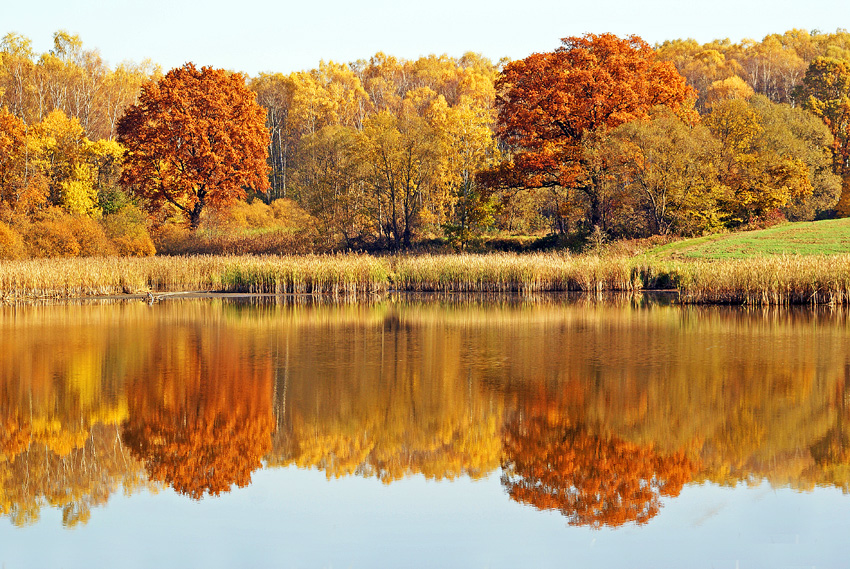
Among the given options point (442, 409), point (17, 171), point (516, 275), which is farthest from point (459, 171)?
point (442, 409)

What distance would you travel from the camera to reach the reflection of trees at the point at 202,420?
9203 millimetres

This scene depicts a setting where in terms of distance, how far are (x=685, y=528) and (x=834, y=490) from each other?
→ 1884 mm

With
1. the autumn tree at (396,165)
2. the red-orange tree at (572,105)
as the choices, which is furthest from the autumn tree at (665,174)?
the autumn tree at (396,165)

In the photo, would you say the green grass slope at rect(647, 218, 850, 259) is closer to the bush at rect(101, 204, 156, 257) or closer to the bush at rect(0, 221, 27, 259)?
the bush at rect(101, 204, 156, 257)

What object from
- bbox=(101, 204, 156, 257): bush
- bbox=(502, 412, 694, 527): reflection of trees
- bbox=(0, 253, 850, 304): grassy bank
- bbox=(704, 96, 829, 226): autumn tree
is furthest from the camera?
bbox=(704, 96, 829, 226): autumn tree

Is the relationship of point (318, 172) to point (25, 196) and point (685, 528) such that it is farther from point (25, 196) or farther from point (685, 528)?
point (685, 528)

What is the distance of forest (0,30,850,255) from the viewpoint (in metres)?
42.0

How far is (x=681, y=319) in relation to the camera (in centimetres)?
2225

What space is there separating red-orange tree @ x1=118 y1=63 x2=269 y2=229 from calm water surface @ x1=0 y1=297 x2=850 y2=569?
102ft

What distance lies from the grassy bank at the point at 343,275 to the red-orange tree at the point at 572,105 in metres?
9.29

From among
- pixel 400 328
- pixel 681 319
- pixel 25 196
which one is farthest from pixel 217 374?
pixel 25 196

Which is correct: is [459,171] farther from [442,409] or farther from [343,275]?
[442,409]

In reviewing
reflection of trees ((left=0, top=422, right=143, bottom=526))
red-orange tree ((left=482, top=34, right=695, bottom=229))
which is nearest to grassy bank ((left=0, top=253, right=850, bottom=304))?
red-orange tree ((left=482, top=34, right=695, bottom=229))

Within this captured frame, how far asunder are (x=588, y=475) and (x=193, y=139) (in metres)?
43.0
